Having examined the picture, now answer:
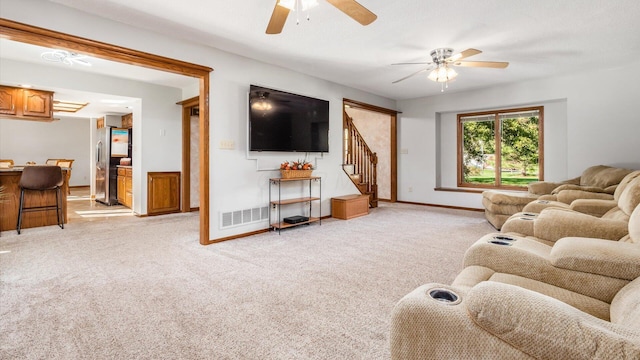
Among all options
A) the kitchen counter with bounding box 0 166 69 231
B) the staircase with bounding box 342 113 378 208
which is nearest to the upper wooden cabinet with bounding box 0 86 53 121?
the kitchen counter with bounding box 0 166 69 231

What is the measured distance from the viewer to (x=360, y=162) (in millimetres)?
6984

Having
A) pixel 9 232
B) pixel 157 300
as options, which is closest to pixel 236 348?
pixel 157 300

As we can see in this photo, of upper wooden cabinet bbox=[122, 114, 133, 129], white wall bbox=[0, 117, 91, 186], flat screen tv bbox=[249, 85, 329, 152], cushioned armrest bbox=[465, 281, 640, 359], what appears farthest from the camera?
white wall bbox=[0, 117, 91, 186]

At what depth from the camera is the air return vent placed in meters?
4.03

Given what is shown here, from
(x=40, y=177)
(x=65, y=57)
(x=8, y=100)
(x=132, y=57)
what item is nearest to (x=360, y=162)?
(x=132, y=57)

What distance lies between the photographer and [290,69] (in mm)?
4805

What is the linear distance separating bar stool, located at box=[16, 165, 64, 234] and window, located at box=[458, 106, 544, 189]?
7.36m

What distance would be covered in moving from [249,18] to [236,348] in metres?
2.92

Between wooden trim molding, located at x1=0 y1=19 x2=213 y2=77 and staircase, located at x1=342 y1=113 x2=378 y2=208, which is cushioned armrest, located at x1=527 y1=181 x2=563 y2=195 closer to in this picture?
staircase, located at x1=342 y1=113 x2=378 y2=208

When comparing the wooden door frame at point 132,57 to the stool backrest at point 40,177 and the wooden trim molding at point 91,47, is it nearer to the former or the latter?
the wooden trim molding at point 91,47

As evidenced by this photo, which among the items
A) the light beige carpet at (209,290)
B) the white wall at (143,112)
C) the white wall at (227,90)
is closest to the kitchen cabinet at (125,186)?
the white wall at (143,112)

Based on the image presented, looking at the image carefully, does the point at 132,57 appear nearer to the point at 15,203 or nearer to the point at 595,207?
the point at 15,203

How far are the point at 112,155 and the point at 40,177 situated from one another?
2620mm

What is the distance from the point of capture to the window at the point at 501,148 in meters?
5.93
